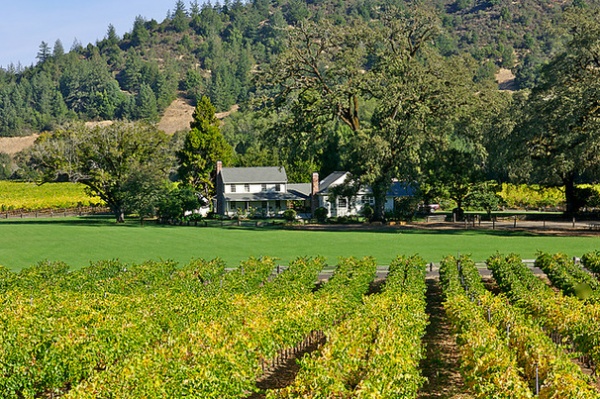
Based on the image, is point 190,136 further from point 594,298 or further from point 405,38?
point 594,298

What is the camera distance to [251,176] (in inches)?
3351

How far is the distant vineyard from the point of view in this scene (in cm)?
9475

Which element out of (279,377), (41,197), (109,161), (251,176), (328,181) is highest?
(109,161)

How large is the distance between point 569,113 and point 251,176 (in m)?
45.2

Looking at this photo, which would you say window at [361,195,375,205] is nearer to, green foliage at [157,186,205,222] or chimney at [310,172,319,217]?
chimney at [310,172,319,217]

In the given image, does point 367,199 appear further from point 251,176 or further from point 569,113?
point 569,113

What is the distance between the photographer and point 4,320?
16.9 meters

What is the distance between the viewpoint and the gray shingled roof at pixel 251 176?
3307 inches

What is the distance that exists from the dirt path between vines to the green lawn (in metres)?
14.6

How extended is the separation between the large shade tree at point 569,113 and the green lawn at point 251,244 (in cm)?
565

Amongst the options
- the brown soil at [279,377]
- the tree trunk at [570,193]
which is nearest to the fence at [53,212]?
the tree trunk at [570,193]

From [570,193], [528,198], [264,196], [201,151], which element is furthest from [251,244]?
[528,198]

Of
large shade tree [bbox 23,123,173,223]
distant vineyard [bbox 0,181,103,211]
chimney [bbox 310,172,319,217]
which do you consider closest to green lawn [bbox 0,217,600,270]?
large shade tree [bbox 23,123,173,223]

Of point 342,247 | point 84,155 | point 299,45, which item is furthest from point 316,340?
point 84,155
